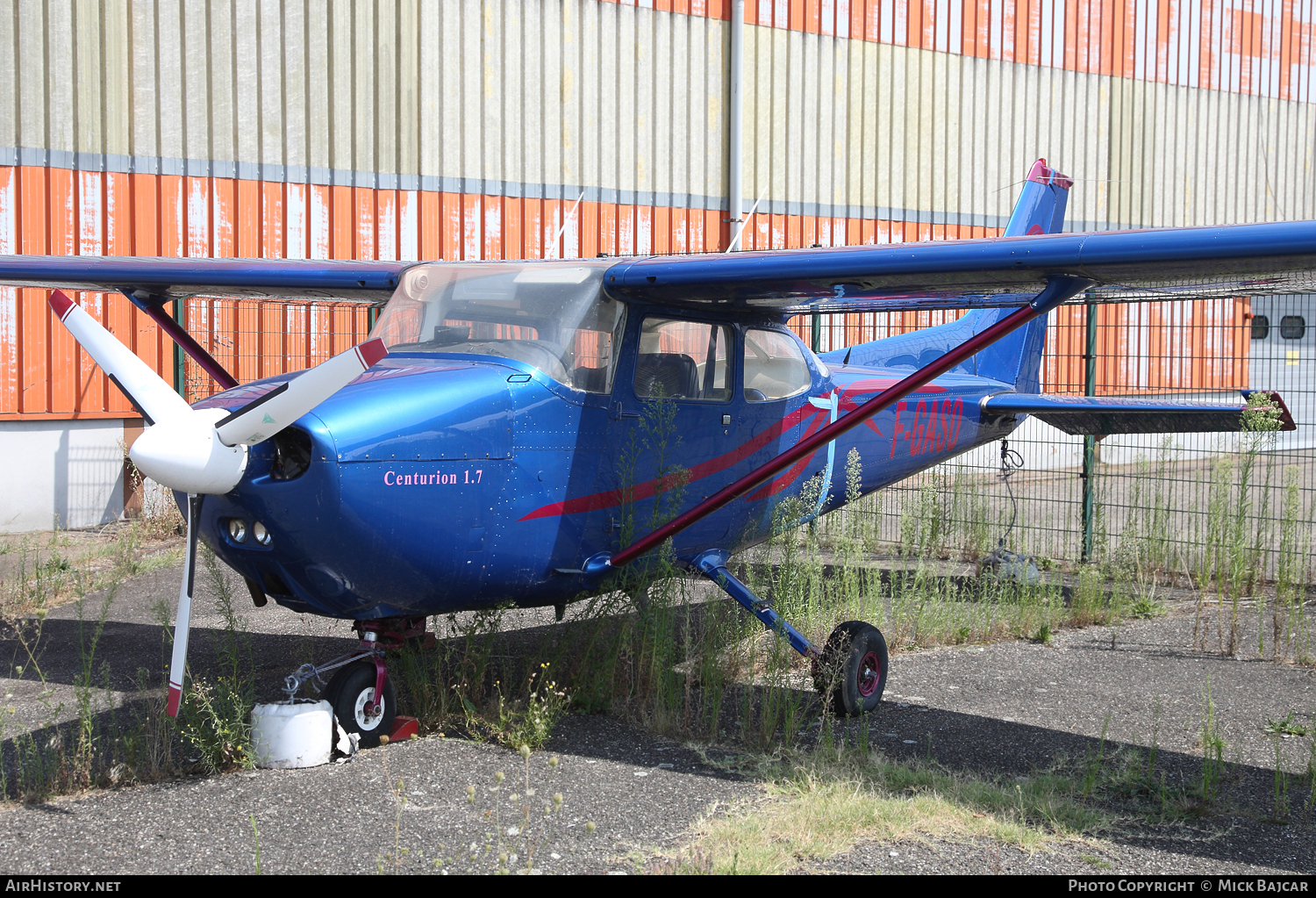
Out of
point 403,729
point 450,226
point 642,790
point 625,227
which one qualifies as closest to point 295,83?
point 450,226

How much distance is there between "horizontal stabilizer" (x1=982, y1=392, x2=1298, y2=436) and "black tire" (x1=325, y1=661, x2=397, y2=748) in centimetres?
547

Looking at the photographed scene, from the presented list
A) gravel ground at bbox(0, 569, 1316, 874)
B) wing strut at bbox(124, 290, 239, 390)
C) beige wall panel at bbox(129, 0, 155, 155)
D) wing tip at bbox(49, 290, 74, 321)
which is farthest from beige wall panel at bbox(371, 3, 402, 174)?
wing tip at bbox(49, 290, 74, 321)

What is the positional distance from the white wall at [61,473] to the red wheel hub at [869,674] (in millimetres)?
8806

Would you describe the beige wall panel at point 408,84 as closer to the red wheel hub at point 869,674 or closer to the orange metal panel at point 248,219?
the orange metal panel at point 248,219

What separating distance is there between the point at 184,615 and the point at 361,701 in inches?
34.1

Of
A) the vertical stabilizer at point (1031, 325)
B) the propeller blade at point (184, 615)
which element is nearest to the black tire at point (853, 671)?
the propeller blade at point (184, 615)

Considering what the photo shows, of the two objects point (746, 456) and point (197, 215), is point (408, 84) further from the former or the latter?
point (746, 456)

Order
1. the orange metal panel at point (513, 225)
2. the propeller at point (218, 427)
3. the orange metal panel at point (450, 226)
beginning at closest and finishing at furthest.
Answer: the propeller at point (218, 427) → the orange metal panel at point (450, 226) → the orange metal panel at point (513, 225)

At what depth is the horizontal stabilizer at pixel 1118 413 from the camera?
8070mm

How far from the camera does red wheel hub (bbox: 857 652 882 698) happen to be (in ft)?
19.1

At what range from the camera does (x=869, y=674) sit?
5910mm

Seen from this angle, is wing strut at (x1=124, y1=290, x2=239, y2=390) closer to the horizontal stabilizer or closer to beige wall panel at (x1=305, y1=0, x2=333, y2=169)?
→ the horizontal stabilizer

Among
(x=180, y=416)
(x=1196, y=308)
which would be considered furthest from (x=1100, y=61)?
(x=180, y=416)

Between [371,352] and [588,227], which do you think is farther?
[588,227]
